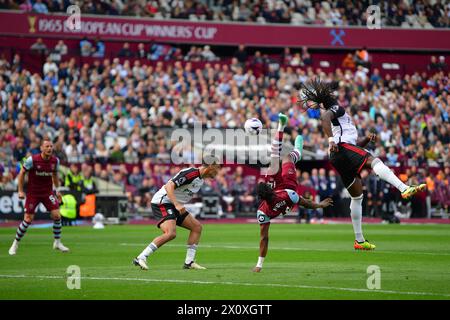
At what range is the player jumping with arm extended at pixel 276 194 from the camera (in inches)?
583

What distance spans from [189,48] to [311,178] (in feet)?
43.5

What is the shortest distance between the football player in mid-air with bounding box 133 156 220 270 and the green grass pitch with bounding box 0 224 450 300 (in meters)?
0.42

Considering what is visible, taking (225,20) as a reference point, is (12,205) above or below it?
below

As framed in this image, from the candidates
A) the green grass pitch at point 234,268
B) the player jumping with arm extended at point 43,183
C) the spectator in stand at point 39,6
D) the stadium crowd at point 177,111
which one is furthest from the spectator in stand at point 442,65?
the player jumping with arm extended at point 43,183

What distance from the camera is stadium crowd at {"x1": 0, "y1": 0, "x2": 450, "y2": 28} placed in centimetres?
4297

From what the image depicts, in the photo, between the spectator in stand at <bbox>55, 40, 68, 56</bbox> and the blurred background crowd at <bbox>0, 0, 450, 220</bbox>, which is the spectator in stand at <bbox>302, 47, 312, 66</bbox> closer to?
the blurred background crowd at <bbox>0, 0, 450, 220</bbox>

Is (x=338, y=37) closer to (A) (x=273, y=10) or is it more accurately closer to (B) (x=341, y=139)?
(A) (x=273, y=10)

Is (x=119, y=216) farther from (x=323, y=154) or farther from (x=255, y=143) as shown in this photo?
(x=323, y=154)

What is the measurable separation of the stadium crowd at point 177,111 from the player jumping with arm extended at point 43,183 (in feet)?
40.5

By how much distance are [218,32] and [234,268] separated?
3074 centimetres

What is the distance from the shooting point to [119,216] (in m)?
33.6

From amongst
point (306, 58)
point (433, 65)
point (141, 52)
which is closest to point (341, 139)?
point (141, 52)

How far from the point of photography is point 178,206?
50.0ft
